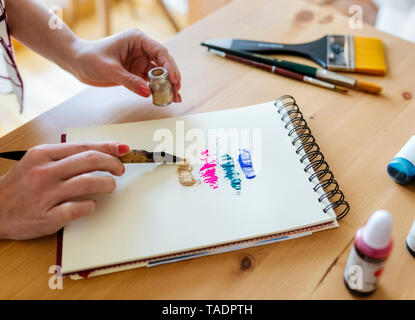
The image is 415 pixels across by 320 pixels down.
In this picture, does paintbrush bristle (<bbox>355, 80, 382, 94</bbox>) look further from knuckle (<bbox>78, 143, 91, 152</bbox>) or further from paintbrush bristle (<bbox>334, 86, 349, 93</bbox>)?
knuckle (<bbox>78, 143, 91, 152</bbox>)

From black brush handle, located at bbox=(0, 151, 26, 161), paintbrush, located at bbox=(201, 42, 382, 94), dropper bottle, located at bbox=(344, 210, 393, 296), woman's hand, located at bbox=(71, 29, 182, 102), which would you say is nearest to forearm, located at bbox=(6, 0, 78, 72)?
woman's hand, located at bbox=(71, 29, 182, 102)

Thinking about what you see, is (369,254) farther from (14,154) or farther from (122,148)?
(14,154)

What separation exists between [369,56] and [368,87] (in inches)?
4.1

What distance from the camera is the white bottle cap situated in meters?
0.41

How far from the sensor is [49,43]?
82 cm

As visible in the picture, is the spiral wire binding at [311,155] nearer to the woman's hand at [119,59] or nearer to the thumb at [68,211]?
the woman's hand at [119,59]

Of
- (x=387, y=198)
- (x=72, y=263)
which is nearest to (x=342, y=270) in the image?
(x=387, y=198)

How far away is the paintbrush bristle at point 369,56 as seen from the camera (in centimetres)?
81

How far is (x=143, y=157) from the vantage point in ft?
2.08

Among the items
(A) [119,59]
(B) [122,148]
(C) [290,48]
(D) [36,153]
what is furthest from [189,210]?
(C) [290,48]

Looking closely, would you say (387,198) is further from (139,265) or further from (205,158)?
(139,265)

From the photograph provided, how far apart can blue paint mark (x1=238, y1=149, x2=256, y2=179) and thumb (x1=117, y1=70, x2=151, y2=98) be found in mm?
232

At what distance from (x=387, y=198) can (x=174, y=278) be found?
368 millimetres

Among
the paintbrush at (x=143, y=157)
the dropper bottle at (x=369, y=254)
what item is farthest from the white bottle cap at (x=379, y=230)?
the paintbrush at (x=143, y=157)
